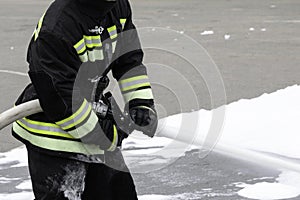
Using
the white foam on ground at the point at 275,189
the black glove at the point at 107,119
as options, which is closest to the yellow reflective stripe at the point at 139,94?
the black glove at the point at 107,119

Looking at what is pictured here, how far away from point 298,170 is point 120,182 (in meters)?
1.96

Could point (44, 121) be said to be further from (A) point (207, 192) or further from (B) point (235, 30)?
(B) point (235, 30)

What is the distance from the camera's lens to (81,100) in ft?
10.2

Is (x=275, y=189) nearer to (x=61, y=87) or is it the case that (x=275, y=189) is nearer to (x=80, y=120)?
(x=80, y=120)

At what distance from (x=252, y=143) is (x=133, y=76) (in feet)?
7.56

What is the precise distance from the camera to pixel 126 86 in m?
3.44

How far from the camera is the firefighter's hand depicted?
328cm

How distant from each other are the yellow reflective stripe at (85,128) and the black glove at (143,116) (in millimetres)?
206

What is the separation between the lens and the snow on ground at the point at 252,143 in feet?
15.6

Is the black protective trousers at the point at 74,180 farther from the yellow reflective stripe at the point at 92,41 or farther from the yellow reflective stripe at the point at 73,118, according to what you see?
the yellow reflective stripe at the point at 92,41

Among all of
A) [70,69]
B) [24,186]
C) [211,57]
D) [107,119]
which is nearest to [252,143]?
Answer: [24,186]

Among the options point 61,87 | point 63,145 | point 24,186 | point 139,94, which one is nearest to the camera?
point 61,87

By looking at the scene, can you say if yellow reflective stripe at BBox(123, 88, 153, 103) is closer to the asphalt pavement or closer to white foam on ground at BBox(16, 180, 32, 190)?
the asphalt pavement

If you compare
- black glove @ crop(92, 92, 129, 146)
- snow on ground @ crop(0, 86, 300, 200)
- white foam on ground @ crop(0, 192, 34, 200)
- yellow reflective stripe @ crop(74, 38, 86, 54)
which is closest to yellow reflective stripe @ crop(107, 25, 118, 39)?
yellow reflective stripe @ crop(74, 38, 86, 54)
